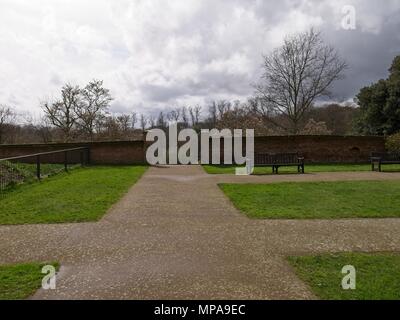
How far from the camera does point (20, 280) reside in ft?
11.1

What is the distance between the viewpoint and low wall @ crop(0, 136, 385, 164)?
63.4 ft

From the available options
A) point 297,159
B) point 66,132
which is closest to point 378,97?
point 297,159

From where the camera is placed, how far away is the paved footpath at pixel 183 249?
3205 mm

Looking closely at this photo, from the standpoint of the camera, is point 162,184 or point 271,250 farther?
point 162,184

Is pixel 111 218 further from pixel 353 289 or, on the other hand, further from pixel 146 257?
pixel 353 289

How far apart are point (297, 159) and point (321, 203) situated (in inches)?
315

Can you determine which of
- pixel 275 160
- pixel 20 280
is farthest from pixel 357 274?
pixel 275 160

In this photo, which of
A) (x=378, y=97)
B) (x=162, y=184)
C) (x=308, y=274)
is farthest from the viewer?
(x=378, y=97)

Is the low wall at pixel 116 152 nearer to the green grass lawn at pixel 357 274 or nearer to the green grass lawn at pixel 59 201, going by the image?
the green grass lawn at pixel 59 201

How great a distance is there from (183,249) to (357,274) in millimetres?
2221

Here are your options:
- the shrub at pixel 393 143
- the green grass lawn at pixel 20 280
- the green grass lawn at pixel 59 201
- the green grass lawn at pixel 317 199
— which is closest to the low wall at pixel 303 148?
the shrub at pixel 393 143
